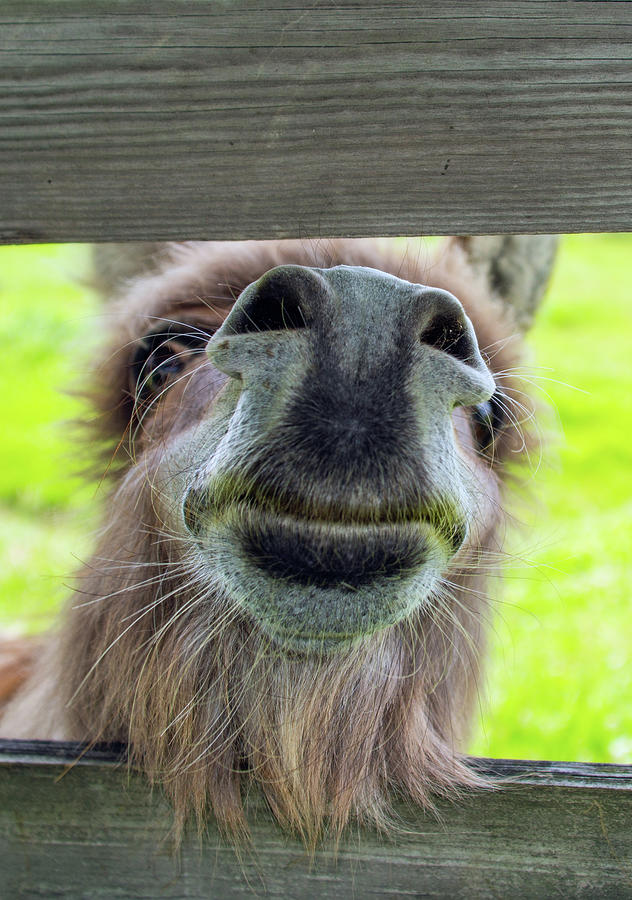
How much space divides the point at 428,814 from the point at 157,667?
2.30ft

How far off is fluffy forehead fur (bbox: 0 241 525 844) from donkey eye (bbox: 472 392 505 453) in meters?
0.04

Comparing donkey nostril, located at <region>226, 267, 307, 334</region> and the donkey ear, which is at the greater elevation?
the donkey ear

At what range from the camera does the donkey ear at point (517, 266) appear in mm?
3371

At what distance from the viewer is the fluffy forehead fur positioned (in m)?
1.72

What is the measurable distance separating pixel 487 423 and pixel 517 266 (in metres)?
1.63

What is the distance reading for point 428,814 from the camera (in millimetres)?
1624

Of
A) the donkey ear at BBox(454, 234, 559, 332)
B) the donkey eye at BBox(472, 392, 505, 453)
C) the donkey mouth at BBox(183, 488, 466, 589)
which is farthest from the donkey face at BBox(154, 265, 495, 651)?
the donkey ear at BBox(454, 234, 559, 332)

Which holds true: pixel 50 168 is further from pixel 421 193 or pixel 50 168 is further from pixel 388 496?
pixel 388 496

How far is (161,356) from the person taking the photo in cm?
216

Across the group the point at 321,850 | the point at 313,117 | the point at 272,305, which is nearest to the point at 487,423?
the point at 272,305

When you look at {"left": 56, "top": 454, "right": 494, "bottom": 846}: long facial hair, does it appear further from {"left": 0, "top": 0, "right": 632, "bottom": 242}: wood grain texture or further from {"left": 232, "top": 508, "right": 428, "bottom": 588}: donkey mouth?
{"left": 0, "top": 0, "right": 632, "bottom": 242}: wood grain texture

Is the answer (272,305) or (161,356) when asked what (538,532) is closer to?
(161,356)

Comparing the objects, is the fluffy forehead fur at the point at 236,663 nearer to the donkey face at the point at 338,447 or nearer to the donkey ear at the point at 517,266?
the donkey face at the point at 338,447

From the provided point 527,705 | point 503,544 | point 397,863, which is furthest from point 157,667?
point 527,705
